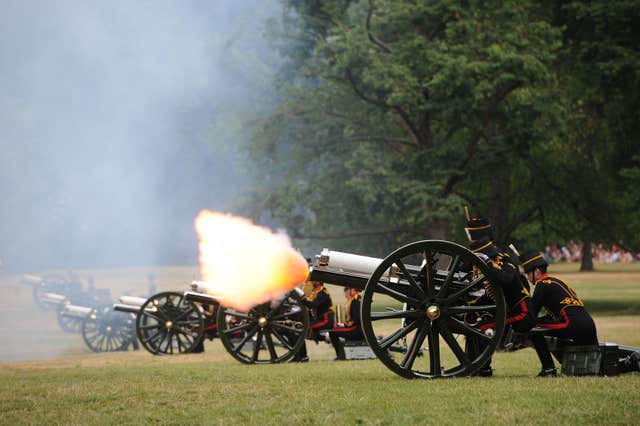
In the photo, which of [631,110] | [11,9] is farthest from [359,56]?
[11,9]

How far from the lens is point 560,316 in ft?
32.3

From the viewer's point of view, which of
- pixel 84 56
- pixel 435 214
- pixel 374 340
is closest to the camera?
pixel 374 340

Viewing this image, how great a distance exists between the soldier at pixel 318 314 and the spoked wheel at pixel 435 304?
4742 mm

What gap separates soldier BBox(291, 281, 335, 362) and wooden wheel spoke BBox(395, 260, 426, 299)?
4842 millimetres

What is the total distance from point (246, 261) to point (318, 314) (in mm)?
1836

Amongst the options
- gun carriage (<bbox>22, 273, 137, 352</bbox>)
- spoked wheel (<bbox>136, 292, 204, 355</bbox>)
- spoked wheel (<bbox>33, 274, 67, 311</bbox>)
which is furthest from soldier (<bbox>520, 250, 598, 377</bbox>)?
spoked wheel (<bbox>33, 274, 67, 311</bbox>)

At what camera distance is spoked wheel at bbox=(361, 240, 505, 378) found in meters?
9.30

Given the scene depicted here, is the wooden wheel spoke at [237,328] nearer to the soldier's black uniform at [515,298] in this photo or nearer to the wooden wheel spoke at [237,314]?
the wooden wheel spoke at [237,314]

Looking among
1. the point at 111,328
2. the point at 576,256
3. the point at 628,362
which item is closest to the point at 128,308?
the point at 111,328

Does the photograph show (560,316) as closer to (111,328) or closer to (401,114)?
(111,328)

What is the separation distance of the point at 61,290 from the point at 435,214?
39.5 feet

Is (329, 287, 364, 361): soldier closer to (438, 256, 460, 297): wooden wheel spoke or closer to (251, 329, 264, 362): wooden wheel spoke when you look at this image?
(251, 329, 264, 362): wooden wheel spoke

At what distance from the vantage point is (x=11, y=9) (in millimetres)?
21766

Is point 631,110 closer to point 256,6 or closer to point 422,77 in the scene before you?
point 422,77
